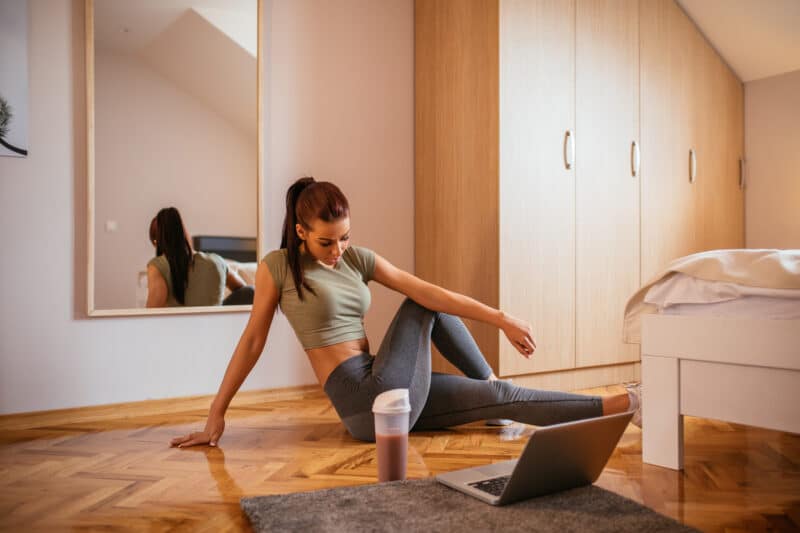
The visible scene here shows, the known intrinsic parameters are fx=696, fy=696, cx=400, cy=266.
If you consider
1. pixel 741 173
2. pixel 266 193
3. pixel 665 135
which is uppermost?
pixel 665 135

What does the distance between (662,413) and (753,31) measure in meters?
2.58

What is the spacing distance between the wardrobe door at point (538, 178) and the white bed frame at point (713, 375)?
100 centimetres

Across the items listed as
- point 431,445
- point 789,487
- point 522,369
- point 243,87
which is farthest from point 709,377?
point 243,87

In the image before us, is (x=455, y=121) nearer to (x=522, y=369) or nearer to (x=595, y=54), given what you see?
(x=595, y=54)

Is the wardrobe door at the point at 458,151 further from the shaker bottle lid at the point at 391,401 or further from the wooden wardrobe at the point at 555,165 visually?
the shaker bottle lid at the point at 391,401

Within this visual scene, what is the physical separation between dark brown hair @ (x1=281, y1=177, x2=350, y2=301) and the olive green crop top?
24 millimetres

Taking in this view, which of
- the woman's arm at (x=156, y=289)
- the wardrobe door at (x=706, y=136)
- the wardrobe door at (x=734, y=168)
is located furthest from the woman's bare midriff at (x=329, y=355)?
the wardrobe door at (x=734, y=168)

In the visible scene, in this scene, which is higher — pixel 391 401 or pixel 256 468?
pixel 391 401

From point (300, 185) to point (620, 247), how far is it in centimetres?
175

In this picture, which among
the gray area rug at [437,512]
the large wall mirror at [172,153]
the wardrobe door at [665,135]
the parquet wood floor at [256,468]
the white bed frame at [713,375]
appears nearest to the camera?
the gray area rug at [437,512]

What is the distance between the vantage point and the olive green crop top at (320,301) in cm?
200

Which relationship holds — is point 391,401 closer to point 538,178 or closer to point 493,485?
point 493,485

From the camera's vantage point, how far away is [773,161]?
3807mm

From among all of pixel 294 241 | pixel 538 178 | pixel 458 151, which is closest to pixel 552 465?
pixel 294 241
